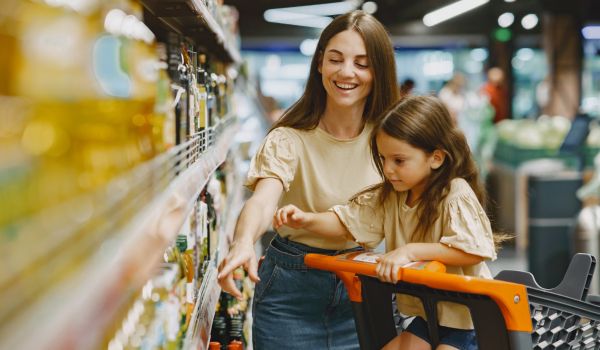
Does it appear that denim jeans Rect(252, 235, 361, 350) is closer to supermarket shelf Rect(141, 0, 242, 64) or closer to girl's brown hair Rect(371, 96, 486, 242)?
girl's brown hair Rect(371, 96, 486, 242)

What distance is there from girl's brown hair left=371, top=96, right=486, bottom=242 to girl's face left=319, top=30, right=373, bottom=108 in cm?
17

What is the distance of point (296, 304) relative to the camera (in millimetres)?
2398

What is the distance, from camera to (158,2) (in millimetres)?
1908

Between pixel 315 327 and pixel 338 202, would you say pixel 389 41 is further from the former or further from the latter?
pixel 315 327

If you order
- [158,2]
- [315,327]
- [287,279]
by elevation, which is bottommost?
[315,327]

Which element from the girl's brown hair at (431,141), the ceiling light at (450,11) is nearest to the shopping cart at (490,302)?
the girl's brown hair at (431,141)

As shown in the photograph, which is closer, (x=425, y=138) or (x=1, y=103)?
(x=1, y=103)

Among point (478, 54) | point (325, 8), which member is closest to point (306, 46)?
point (478, 54)

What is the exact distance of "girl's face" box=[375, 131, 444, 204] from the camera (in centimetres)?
216

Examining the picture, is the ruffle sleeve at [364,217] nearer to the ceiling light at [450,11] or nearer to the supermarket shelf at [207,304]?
the supermarket shelf at [207,304]

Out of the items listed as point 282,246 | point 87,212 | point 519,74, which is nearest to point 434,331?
point 282,246

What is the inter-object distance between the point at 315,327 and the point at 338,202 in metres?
0.39

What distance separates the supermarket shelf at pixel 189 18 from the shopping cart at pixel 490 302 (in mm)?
710

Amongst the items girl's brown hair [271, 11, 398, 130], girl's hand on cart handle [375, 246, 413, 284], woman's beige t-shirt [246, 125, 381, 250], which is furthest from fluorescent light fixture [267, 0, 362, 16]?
girl's hand on cart handle [375, 246, 413, 284]
